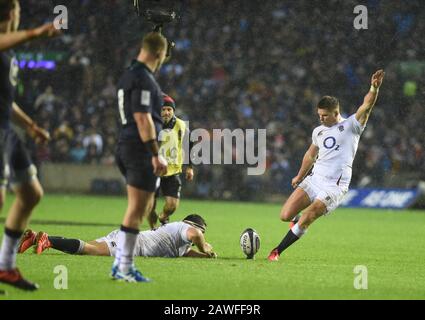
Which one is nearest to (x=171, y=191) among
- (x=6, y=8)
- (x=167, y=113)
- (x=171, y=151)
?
(x=171, y=151)

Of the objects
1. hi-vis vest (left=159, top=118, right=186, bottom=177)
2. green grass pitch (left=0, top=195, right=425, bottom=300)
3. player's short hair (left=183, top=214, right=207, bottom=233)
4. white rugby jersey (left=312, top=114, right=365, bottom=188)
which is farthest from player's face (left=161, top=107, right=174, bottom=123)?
player's short hair (left=183, top=214, right=207, bottom=233)

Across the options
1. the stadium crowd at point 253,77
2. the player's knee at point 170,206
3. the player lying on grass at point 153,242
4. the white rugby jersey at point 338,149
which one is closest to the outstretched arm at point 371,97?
the white rugby jersey at point 338,149

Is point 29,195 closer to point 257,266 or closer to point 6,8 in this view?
point 6,8

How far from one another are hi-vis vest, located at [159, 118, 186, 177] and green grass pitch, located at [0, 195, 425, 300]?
138cm

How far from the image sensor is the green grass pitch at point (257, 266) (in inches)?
314

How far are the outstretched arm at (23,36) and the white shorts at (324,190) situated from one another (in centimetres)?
522

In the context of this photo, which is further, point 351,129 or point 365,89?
point 365,89

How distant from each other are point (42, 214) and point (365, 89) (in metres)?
11.9

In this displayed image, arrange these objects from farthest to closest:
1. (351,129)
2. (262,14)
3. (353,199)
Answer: (262,14)
(353,199)
(351,129)

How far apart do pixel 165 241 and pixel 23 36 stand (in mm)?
4372

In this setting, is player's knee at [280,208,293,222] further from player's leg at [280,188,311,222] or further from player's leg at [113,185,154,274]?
player's leg at [113,185,154,274]

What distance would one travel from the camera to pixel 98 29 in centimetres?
2623
